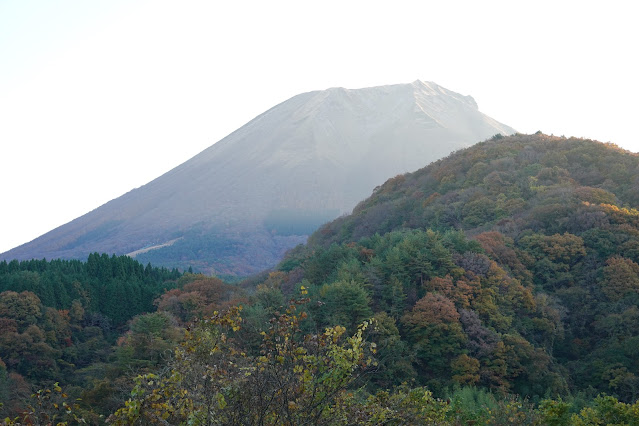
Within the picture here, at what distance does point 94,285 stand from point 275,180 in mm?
96696

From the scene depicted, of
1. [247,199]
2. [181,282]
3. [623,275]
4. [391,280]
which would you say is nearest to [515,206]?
[623,275]

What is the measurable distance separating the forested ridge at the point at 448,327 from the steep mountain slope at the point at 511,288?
79 millimetres

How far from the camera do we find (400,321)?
913 inches

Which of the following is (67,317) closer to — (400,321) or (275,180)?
(400,321)

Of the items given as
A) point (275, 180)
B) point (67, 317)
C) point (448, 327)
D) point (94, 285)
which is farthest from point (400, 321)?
point (275, 180)

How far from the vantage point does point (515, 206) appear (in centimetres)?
3466

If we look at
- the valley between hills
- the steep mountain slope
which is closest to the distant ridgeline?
the valley between hills

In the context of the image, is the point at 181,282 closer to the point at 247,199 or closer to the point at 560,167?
the point at 560,167

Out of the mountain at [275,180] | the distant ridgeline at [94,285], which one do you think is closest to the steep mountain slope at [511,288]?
the distant ridgeline at [94,285]

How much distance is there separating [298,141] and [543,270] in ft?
412

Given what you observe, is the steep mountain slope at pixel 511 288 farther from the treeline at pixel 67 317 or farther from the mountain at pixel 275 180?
the mountain at pixel 275 180

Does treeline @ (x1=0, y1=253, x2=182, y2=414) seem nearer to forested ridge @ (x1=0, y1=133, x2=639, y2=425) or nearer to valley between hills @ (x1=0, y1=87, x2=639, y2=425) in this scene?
valley between hills @ (x1=0, y1=87, x2=639, y2=425)

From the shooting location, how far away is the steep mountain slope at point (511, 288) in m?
20.8

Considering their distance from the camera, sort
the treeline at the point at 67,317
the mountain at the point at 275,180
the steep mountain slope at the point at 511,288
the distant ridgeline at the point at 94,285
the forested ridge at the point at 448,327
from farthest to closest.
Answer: the mountain at the point at 275,180, the distant ridgeline at the point at 94,285, the treeline at the point at 67,317, the steep mountain slope at the point at 511,288, the forested ridge at the point at 448,327
